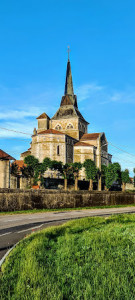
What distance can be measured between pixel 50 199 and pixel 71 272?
95.4 feet

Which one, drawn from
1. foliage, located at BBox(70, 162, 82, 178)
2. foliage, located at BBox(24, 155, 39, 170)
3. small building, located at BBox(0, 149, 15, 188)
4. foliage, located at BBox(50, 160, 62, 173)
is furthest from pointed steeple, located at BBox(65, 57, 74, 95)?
small building, located at BBox(0, 149, 15, 188)

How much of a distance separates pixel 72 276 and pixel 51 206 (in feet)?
97.2

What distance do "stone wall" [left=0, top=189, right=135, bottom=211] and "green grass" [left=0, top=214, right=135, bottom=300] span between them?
21.0 m

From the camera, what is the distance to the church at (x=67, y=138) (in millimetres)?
83312

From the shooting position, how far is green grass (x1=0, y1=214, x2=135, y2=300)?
475cm

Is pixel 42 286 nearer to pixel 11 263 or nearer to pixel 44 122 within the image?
pixel 11 263

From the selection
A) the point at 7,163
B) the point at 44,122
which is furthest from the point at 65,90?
the point at 7,163

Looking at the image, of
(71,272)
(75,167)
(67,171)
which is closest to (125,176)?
(75,167)

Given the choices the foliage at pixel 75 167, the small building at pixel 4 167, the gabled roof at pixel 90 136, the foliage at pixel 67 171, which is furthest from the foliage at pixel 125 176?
the small building at pixel 4 167

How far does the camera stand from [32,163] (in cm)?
6488

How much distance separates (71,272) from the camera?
234 inches

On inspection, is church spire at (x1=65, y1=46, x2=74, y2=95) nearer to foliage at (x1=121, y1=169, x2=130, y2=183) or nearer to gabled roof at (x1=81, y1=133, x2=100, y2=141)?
gabled roof at (x1=81, y1=133, x2=100, y2=141)

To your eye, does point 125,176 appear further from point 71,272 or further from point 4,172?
point 71,272

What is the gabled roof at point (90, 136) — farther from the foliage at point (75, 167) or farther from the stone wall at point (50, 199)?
the stone wall at point (50, 199)
